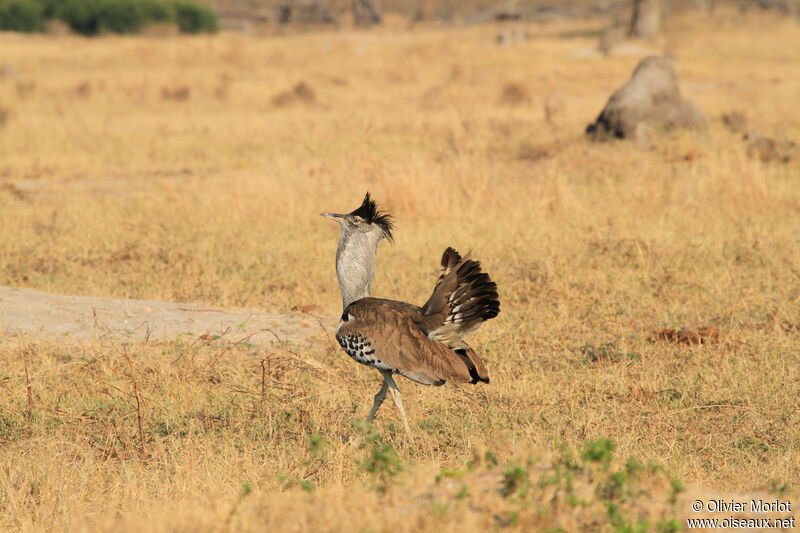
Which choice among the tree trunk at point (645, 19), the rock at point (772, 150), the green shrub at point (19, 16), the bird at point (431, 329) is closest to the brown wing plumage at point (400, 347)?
the bird at point (431, 329)

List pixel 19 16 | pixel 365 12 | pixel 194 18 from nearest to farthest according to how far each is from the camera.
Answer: pixel 19 16 < pixel 194 18 < pixel 365 12

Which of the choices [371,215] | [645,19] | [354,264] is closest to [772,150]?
[371,215]

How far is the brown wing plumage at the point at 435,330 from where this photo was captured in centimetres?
512

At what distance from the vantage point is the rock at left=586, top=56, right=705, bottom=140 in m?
16.8

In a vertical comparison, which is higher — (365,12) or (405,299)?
(365,12)

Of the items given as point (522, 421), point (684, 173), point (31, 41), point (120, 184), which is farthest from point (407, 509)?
point (31, 41)

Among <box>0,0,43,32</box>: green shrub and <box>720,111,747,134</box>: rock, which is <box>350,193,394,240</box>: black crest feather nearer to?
<box>720,111,747,134</box>: rock

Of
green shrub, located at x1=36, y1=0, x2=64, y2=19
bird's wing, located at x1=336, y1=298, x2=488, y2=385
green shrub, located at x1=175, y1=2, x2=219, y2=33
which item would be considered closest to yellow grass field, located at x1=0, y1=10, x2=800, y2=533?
bird's wing, located at x1=336, y1=298, x2=488, y2=385

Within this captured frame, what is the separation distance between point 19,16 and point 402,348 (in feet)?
164

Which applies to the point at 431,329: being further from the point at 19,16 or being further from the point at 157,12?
the point at 157,12

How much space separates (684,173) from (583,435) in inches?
351

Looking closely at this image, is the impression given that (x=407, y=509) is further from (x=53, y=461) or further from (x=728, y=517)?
(x=53, y=461)

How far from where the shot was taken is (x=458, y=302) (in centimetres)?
519

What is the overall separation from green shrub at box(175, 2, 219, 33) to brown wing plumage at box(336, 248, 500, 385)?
51.0 metres
